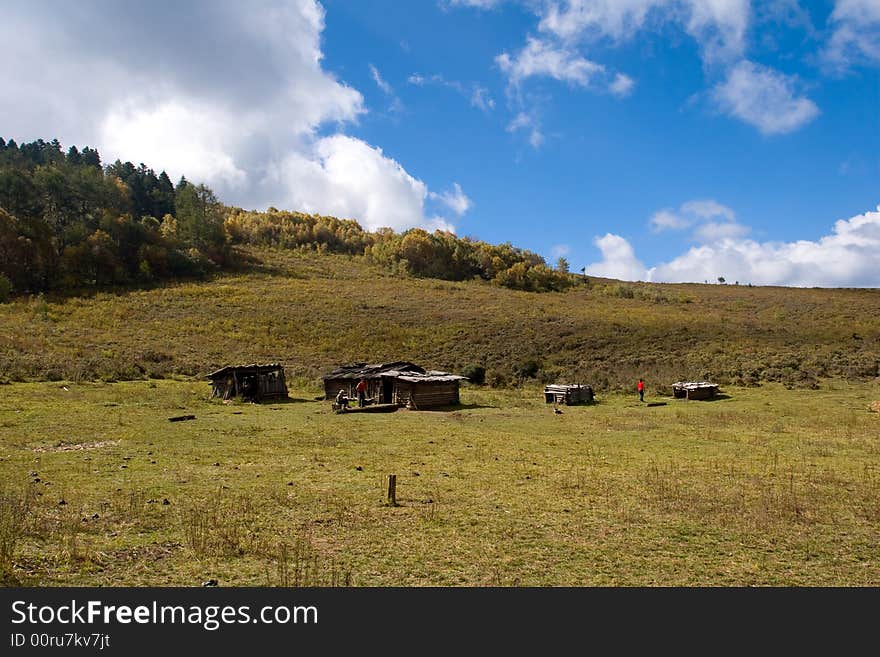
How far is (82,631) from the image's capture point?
21.1 feet

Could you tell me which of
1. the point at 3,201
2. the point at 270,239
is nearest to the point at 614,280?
the point at 270,239

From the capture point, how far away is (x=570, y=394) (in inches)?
1502

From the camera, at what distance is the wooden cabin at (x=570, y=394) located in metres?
38.1

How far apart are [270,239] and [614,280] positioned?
89811 millimetres

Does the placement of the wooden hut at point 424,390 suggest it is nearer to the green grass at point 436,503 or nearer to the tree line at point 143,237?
the green grass at point 436,503

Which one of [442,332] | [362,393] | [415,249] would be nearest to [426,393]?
[362,393]

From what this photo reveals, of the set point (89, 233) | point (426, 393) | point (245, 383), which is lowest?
point (426, 393)

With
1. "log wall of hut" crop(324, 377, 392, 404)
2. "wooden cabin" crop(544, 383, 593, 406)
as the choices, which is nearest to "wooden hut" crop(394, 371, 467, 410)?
"log wall of hut" crop(324, 377, 392, 404)

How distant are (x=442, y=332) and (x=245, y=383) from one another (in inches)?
1391

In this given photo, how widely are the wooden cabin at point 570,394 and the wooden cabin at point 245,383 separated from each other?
20.0 metres

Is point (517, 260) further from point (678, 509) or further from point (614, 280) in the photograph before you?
point (678, 509)

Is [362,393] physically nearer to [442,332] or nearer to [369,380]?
[369,380]

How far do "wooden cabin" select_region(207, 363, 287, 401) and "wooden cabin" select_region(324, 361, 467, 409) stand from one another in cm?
418

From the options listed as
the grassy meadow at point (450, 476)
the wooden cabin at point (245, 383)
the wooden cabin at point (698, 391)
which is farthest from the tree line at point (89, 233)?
the wooden cabin at point (698, 391)
